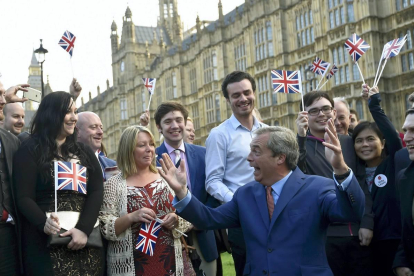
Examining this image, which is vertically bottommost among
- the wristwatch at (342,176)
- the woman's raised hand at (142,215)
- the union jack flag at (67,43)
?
the woman's raised hand at (142,215)

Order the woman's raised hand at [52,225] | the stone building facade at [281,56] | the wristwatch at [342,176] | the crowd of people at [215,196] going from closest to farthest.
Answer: the wristwatch at [342,176] < the crowd of people at [215,196] < the woman's raised hand at [52,225] < the stone building facade at [281,56]

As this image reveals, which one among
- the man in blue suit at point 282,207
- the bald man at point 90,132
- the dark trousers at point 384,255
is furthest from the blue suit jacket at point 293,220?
the bald man at point 90,132

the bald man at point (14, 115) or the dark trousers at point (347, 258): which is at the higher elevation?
the bald man at point (14, 115)

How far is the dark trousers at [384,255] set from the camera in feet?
14.6

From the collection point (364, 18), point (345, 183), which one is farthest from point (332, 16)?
point (345, 183)

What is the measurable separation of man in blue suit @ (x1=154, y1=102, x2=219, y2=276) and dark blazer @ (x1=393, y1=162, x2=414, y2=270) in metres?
1.52

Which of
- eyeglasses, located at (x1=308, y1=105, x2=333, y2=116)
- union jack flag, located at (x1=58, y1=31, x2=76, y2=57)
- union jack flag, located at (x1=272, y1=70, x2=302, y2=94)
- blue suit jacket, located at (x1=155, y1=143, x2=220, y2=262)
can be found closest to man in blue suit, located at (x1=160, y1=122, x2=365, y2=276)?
blue suit jacket, located at (x1=155, y1=143, x2=220, y2=262)

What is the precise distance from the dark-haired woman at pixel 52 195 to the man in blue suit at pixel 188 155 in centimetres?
104

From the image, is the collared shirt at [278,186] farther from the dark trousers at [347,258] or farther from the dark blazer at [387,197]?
the dark blazer at [387,197]

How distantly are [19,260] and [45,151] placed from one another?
76cm

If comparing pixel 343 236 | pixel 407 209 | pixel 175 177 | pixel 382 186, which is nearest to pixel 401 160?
pixel 382 186

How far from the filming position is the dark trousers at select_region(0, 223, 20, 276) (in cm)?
346

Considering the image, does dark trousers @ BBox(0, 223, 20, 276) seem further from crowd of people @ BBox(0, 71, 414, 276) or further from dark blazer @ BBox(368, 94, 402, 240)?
dark blazer @ BBox(368, 94, 402, 240)

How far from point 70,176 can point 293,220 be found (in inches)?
61.5
